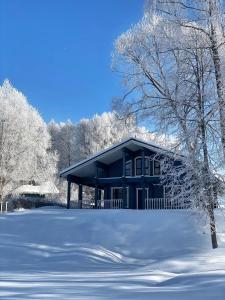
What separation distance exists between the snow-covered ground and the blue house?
17.3 feet

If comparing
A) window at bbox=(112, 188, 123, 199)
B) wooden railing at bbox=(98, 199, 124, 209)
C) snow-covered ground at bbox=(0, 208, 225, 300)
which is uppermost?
window at bbox=(112, 188, 123, 199)

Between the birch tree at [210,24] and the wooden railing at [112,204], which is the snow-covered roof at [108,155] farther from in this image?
the birch tree at [210,24]

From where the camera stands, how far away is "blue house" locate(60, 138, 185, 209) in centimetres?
2925

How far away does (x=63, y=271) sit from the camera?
42.5ft

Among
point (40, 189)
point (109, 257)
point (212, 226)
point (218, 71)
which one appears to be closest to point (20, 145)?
point (40, 189)

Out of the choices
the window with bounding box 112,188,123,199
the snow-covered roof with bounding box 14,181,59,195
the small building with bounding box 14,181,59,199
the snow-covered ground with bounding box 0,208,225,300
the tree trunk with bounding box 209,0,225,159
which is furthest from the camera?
the small building with bounding box 14,181,59,199

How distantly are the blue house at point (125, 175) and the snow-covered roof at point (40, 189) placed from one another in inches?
379

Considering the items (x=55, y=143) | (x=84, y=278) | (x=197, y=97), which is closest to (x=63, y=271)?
(x=84, y=278)

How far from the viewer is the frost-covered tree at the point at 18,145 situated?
34.6 metres

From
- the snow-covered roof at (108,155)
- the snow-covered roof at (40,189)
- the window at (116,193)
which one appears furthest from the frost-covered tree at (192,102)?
the snow-covered roof at (40,189)

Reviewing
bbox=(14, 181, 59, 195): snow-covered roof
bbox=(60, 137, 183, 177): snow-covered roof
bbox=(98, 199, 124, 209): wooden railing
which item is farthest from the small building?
bbox=(98, 199, 124, 209): wooden railing

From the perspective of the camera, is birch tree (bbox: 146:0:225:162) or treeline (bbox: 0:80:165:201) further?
treeline (bbox: 0:80:165:201)

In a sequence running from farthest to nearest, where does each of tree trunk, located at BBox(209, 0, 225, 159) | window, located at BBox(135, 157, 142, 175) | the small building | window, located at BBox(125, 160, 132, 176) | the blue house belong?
the small building
window, located at BBox(125, 160, 132, 176)
window, located at BBox(135, 157, 142, 175)
the blue house
tree trunk, located at BBox(209, 0, 225, 159)

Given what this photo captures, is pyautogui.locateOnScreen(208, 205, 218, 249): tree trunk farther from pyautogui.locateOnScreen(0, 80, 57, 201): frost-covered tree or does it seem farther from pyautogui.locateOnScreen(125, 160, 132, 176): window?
pyautogui.locateOnScreen(0, 80, 57, 201): frost-covered tree
